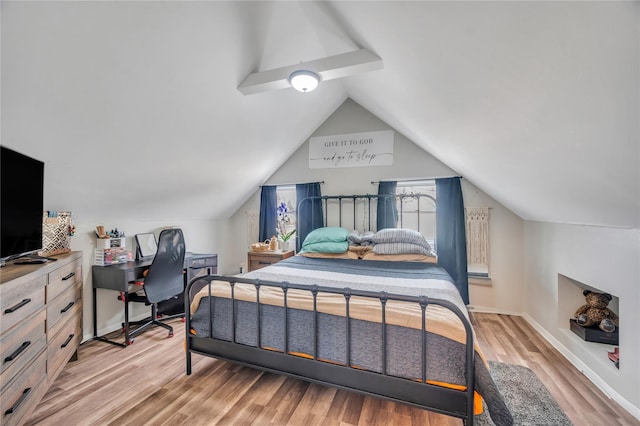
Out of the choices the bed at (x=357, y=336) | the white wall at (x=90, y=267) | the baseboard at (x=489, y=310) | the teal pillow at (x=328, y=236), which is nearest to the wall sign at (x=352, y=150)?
the teal pillow at (x=328, y=236)

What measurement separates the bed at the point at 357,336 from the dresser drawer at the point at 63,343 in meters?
0.81

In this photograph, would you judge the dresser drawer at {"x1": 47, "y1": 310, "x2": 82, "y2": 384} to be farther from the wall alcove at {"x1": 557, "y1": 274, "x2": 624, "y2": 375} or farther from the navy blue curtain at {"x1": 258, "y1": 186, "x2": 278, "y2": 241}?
the wall alcove at {"x1": 557, "y1": 274, "x2": 624, "y2": 375}

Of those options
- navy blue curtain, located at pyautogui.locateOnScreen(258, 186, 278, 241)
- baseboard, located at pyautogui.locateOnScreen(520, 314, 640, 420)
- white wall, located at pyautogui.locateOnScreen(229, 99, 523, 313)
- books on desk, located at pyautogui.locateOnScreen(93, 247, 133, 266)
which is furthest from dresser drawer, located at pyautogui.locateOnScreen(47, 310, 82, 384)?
baseboard, located at pyautogui.locateOnScreen(520, 314, 640, 420)

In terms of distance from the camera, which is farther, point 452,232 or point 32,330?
point 452,232

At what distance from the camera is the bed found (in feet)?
4.39

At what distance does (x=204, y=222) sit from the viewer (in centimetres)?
423

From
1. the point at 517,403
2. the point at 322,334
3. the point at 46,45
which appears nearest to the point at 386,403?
the point at 322,334

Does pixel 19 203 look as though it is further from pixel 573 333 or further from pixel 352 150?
pixel 573 333

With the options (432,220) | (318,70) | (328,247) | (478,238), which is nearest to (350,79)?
(318,70)

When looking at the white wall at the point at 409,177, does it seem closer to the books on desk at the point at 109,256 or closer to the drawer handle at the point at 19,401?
the books on desk at the point at 109,256

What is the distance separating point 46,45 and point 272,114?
1920 millimetres

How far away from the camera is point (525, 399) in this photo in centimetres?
171

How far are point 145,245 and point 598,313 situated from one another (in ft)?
15.8

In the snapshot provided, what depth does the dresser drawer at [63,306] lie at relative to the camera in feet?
5.43
